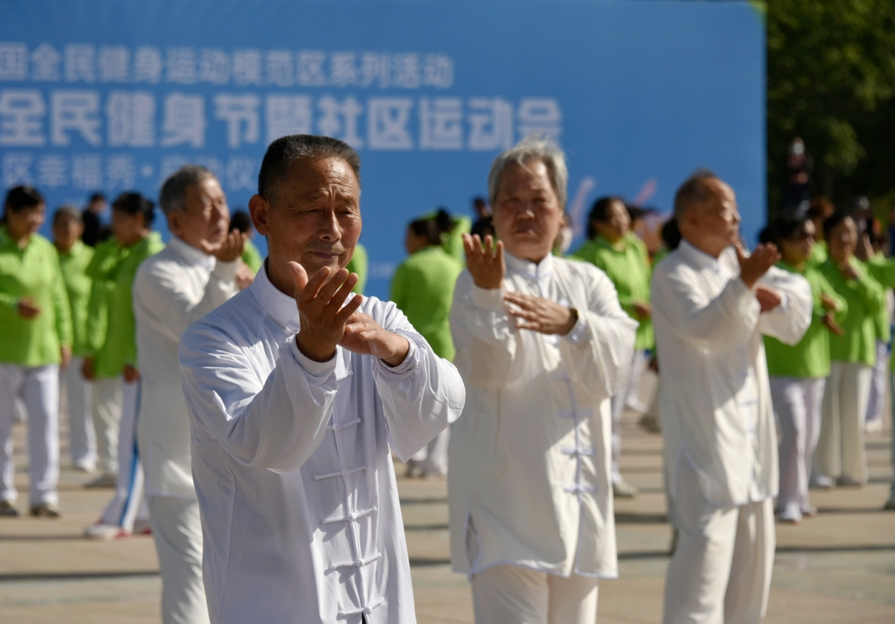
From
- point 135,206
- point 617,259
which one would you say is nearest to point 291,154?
point 135,206

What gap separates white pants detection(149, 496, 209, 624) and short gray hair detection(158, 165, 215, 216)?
133 cm

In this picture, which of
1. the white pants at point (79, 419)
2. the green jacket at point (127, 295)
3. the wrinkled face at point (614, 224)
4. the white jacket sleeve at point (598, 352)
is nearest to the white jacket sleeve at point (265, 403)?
the white jacket sleeve at point (598, 352)

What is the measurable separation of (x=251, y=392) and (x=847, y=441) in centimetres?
960

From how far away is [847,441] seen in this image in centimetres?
1152

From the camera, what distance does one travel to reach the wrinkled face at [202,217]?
6.03 meters

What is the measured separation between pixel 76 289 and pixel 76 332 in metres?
0.41

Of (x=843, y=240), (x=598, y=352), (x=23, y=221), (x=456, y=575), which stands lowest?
(x=456, y=575)

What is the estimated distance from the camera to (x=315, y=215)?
289cm

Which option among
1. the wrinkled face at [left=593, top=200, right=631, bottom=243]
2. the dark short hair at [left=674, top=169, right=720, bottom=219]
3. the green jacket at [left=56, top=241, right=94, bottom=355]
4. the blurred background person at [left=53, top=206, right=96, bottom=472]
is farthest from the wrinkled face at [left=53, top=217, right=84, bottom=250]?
the dark short hair at [left=674, top=169, right=720, bottom=219]

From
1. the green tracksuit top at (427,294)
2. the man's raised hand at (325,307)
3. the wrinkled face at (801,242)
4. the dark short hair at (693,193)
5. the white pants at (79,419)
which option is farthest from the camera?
the white pants at (79,419)

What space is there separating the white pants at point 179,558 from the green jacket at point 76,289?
723cm

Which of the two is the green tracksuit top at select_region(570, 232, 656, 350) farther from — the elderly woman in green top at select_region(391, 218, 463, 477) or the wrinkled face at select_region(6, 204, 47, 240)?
the wrinkled face at select_region(6, 204, 47, 240)

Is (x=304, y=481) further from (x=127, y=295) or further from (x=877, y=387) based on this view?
(x=877, y=387)

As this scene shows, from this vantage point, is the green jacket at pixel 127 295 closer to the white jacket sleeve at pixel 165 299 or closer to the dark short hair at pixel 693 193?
the white jacket sleeve at pixel 165 299
